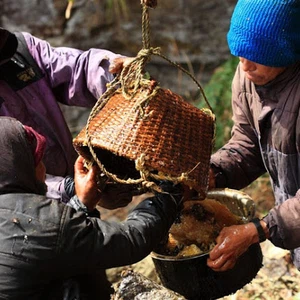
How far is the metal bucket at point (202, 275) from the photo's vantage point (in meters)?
2.54

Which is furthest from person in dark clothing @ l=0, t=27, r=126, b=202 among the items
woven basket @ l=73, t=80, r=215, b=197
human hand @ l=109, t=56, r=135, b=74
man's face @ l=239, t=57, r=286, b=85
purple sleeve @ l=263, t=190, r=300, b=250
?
purple sleeve @ l=263, t=190, r=300, b=250

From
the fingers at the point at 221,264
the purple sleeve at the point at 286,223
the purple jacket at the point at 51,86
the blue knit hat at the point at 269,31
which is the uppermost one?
the blue knit hat at the point at 269,31

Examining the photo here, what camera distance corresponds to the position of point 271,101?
2.66m

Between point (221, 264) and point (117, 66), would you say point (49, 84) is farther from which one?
point (221, 264)

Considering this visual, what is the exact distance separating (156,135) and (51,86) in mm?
1134

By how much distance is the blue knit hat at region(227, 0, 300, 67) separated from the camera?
2410 millimetres

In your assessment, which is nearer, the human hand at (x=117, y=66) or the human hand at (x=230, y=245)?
the human hand at (x=230, y=245)

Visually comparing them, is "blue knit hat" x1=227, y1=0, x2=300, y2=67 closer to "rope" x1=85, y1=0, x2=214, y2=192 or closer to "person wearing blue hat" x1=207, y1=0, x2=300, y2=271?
"person wearing blue hat" x1=207, y1=0, x2=300, y2=271

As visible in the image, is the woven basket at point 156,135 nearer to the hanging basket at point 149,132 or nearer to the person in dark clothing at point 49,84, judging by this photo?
the hanging basket at point 149,132

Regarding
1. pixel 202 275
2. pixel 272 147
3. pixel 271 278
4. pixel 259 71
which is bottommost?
pixel 271 278

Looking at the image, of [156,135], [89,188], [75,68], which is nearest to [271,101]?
[156,135]

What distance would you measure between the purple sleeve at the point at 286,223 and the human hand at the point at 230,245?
0.09m

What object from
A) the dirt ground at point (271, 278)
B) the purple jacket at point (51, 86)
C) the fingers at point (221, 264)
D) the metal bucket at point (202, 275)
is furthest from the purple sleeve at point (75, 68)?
the dirt ground at point (271, 278)

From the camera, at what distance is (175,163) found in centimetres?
223
